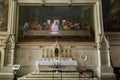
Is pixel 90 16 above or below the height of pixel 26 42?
above

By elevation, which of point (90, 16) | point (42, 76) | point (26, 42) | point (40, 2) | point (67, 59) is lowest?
point (42, 76)

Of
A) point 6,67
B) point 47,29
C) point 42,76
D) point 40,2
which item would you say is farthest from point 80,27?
point 6,67

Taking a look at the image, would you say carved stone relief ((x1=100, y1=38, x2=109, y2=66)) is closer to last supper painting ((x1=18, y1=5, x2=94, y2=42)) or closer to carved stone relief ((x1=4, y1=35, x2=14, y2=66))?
last supper painting ((x1=18, y1=5, x2=94, y2=42))

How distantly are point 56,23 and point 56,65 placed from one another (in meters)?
3.63

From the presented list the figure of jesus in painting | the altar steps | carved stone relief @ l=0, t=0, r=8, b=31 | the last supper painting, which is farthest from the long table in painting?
carved stone relief @ l=0, t=0, r=8, b=31

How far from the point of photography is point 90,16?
1712 cm

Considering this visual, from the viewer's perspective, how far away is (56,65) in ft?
49.5

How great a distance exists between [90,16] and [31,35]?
4957mm

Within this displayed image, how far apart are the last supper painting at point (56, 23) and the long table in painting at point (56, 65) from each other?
2.09 metres

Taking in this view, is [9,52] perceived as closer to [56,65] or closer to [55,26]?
[56,65]

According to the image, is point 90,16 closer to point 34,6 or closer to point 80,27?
point 80,27

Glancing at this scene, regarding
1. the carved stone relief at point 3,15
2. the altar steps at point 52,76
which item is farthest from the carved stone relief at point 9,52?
the altar steps at point 52,76

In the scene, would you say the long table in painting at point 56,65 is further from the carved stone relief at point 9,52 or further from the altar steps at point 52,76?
the carved stone relief at point 9,52

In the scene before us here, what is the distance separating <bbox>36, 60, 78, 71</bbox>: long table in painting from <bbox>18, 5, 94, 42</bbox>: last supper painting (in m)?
2.09
